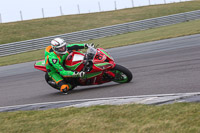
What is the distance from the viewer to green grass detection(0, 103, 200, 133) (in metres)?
4.63

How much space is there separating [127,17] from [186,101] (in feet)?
122

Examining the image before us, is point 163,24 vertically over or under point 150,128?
under

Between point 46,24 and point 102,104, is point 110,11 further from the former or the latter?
point 102,104

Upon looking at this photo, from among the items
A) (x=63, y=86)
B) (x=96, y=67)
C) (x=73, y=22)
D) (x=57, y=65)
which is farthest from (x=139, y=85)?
(x=73, y=22)

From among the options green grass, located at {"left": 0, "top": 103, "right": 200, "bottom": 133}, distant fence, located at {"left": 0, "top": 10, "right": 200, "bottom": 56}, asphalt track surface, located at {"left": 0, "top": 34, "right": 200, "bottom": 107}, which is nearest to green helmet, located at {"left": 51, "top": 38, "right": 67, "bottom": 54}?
asphalt track surface, located at {"left": 0, "top": 34, "right": 200, "bottom": 107}

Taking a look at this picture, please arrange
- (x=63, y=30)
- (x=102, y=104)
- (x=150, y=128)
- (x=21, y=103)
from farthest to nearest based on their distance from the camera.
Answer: (x=63, y=30), (x=21, y=103), (x=102, y=104), (x=150, y=128)

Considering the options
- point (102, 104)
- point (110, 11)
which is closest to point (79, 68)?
point (102, 104)

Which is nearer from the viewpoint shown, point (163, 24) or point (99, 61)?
point (99, 61)

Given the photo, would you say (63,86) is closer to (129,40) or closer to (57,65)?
(57,65)

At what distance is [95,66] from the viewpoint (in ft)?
29.0

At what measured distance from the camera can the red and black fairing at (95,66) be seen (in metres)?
8.79

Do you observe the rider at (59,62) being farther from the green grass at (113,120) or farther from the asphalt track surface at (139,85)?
the green grass at (113,120)

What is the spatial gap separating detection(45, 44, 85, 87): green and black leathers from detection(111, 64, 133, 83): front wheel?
99cm

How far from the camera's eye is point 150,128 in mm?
4598
